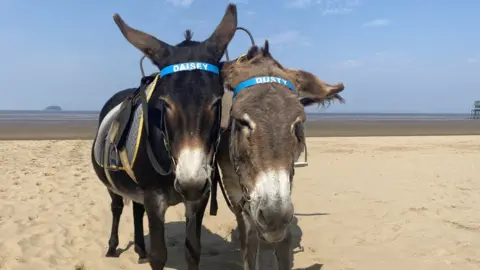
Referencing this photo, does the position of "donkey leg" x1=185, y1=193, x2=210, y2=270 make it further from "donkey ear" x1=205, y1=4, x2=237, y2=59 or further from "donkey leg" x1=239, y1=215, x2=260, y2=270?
"donkey ear" x1=205, y1=4, x2=237, y2=59

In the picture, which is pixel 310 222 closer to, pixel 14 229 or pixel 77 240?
pixel 77 240

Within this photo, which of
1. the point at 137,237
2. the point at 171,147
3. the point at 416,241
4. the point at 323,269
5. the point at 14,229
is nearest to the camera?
the point at 171,147

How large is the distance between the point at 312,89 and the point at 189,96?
1.01 m

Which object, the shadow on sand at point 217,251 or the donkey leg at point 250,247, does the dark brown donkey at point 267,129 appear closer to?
the donkey leg at point 250,247

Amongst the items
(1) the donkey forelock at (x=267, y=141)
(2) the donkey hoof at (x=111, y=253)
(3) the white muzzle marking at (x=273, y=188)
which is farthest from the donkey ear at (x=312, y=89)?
(2) the donkey hoof at (x=111, y=253)

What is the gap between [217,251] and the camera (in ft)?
17.9

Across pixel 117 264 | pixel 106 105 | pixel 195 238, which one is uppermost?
pixel 106 105

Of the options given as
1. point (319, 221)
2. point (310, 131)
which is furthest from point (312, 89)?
point (310, 131)

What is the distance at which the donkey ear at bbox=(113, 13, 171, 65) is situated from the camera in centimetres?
310

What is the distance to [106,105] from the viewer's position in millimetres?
5777

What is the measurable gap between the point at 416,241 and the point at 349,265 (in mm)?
1381

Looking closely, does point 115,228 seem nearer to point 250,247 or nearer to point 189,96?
point 250,247

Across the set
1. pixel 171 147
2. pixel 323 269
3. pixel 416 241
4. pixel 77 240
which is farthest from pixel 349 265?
pixel 77 240

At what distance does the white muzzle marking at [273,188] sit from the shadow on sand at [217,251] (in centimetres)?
294
